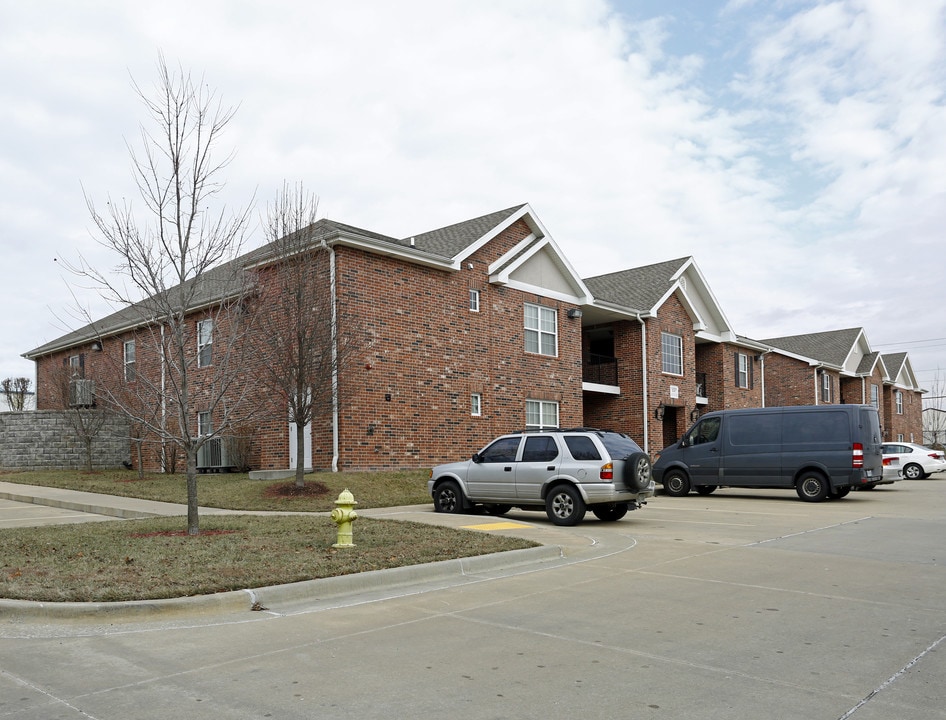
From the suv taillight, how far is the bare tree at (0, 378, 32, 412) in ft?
144

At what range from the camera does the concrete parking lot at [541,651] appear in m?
4.91

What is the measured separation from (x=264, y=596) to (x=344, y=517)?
2.27 m

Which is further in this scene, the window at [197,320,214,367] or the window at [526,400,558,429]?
the window at [526,400,558,429]

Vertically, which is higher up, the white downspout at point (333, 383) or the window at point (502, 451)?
the white downspout at point (333, 383)

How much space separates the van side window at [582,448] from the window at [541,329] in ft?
39.1

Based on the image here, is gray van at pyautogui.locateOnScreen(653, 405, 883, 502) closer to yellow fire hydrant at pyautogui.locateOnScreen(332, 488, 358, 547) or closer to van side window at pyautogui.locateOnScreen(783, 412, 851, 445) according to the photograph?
van side window at pyautogui.locateOnScreen(783, 412, 851, 445)

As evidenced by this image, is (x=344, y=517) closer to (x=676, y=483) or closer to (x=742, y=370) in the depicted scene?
(x=676, y=483)

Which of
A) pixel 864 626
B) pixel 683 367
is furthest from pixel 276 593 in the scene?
pixel 683 367

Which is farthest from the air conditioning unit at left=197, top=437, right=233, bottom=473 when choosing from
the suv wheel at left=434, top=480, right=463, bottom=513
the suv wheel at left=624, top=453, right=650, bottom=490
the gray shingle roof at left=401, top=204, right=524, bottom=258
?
the suv wheel at left=624, top=453, right=650, bottom=490

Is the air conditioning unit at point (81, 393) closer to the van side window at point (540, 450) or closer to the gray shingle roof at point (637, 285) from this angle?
the gray shingle roof at point (637, 285)

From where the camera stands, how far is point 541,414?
87.6ft

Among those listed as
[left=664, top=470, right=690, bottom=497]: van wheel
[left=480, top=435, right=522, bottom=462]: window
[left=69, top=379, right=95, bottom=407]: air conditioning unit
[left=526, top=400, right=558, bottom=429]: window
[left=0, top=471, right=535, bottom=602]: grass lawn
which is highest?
[left=69, top=379, right=95, bottom=407]: air conditioning unit

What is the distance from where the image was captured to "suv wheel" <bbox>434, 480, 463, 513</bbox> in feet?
51.5

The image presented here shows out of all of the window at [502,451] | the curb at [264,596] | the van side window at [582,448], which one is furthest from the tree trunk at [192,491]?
the van side window at [582,448]
